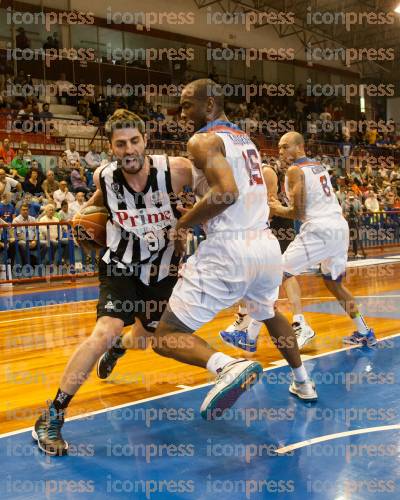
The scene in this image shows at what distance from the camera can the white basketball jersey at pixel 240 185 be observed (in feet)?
10.7

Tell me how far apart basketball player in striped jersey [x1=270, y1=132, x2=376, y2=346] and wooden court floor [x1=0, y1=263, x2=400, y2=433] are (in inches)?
19.1

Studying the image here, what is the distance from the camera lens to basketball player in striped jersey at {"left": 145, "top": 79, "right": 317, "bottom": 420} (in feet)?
Answer: 9.93

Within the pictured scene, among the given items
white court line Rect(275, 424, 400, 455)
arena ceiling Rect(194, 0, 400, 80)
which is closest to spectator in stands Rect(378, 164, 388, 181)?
arena ceiling Rect(194, 0, 400, 80)

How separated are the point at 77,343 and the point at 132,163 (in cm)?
300

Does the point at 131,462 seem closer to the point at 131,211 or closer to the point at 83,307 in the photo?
the point at 131,211

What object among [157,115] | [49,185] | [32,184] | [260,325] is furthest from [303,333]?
[157,115]

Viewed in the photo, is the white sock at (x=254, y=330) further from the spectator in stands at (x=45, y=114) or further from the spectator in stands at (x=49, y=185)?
the spectator in stands at (x=45, y=114)

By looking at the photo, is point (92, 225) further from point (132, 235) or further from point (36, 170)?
point (36, 170)

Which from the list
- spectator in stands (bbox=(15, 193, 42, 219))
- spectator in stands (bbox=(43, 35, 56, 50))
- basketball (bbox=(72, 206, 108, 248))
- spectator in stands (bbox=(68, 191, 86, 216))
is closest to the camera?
basketball (bbox=(72, 206, 108, 248))

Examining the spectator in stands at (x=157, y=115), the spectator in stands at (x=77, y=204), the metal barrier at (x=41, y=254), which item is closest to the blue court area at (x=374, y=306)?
the metal barrier at (x=41, y=254)

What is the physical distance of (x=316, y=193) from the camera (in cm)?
540

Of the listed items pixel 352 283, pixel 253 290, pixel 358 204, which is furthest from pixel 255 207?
pixel 358 204

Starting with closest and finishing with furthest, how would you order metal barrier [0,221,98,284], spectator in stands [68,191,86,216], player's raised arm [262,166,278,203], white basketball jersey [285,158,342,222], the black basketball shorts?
1. the black basketball shorts
2. player's raised arm [262,166,278,203]
3. white basketball jersey [285,158,342,222]
4. metal barrier [0,221,98,284]
5. spectator in stands [68,191,86,216]

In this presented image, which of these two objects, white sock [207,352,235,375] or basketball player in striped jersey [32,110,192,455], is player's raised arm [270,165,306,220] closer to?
basketball player in striped jersey [32,110,192,455]
